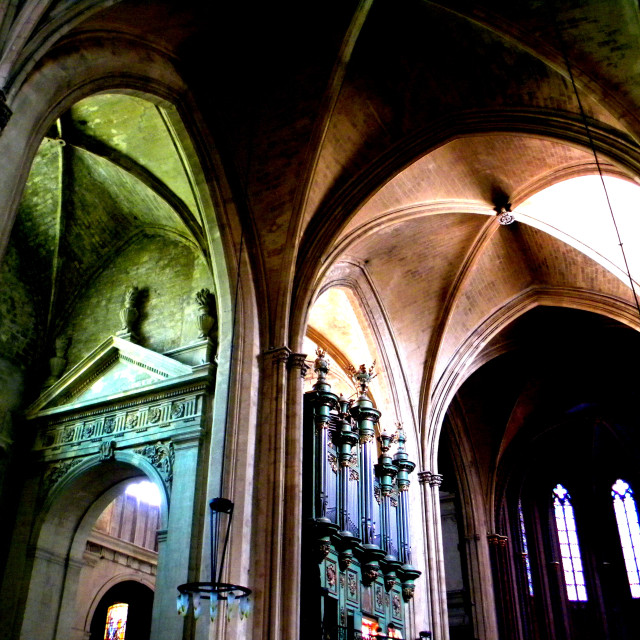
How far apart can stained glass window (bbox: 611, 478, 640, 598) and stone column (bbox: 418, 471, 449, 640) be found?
40.8 ft

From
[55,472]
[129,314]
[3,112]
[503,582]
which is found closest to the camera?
[3,112]

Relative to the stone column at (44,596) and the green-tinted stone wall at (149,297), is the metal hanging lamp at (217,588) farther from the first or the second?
the green-tinted stone wall at (149,297)

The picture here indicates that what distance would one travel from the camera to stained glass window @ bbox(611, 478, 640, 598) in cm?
2598

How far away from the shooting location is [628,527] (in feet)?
87.7

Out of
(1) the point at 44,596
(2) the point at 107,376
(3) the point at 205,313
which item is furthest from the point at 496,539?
(1) the point at 44,596

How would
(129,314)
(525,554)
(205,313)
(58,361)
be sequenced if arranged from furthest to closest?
(525,554), (58,361), (129,314), (205,313)

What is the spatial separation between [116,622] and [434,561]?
7530 millimetres

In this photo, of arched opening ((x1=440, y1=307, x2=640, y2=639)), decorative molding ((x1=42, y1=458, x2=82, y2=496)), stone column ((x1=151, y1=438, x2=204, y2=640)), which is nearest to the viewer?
stone column ((x1=151, y1=438, x2=204, y2=640))

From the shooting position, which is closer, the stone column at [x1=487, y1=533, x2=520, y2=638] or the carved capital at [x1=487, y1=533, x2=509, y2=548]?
the stone column at [x1=487, y1=533, x2=520, y2=638]

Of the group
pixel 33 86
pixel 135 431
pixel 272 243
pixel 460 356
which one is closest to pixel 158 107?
pixel 272 243

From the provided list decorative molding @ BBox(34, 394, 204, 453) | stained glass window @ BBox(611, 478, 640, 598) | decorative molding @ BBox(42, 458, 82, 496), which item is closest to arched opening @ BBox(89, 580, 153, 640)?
decorative molding @ BBox(42, 458, 82, 496)

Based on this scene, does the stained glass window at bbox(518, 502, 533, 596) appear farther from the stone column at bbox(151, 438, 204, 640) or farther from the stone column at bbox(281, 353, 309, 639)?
the stone column at bbox(151, 438, 204, 640)

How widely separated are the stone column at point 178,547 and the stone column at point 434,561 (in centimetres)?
634

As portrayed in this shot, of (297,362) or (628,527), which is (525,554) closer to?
(628,527)
